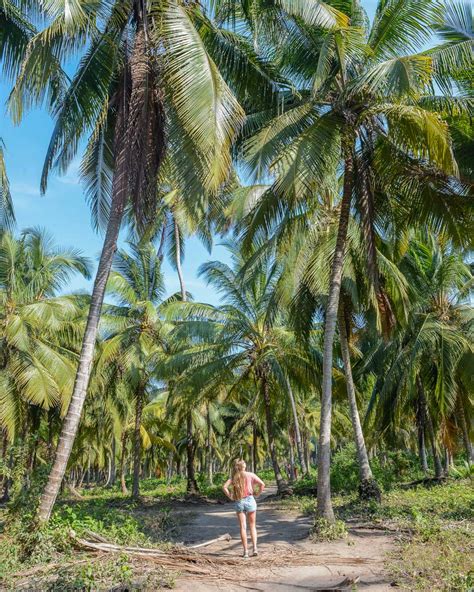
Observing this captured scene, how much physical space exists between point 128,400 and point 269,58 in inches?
707

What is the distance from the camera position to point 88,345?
340 inches

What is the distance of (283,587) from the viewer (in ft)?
21.0

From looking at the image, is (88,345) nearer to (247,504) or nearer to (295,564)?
(247,504)

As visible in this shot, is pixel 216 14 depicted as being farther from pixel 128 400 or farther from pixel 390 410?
pixel 128 400

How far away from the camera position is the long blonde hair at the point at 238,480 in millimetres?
8078

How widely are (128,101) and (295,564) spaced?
8217 mm

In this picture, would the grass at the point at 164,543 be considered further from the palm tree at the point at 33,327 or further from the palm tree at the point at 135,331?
the palm tree at the point at 135,331

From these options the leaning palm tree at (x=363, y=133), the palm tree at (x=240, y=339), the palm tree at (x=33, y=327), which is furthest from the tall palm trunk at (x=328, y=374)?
the palm tree at (x=33, y=327)

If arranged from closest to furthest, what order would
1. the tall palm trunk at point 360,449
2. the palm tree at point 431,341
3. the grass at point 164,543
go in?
1. the grass at point 164,543
2. the tall palm trunk at point 360,449
3. the palm tree at point 431,341

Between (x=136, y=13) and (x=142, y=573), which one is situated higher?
(x=136, y=13)

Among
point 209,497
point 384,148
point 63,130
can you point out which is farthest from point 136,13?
point 209,497

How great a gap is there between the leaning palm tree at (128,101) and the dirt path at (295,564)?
278cm

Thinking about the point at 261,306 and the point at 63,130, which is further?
the point at 261,306

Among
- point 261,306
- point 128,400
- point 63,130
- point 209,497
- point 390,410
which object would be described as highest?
point 63,130
